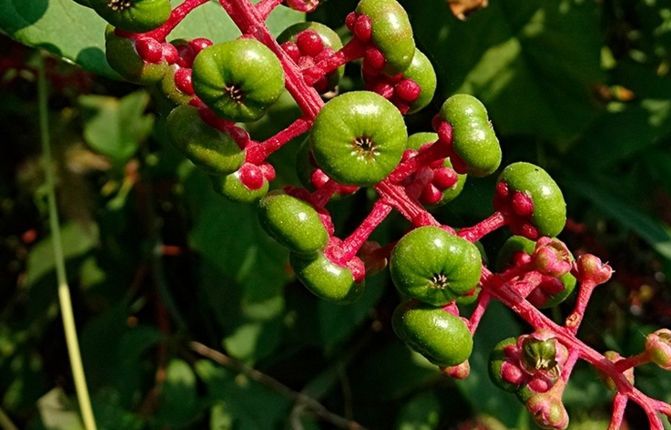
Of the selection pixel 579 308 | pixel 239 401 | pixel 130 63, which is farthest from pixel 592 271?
pixel 239 401

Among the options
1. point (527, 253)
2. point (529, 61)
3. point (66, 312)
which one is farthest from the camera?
point (529, 61)

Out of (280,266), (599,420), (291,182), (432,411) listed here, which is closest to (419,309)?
(291,182)

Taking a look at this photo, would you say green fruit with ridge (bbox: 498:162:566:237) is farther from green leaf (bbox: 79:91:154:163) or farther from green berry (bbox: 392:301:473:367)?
green leaf (bbox: 79:91:154:163)

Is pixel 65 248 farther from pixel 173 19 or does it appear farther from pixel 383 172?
pixel 383 172

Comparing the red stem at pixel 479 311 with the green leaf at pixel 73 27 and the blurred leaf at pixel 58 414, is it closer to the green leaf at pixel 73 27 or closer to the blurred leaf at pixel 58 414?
the green leaf at pixel 73 27

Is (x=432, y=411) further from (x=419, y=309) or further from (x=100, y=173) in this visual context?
(x=419, y=309)

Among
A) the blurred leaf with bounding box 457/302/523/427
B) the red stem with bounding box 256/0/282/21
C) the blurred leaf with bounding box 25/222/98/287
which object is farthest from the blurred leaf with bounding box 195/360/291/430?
the red stem with bounding box 256/0/282/21
